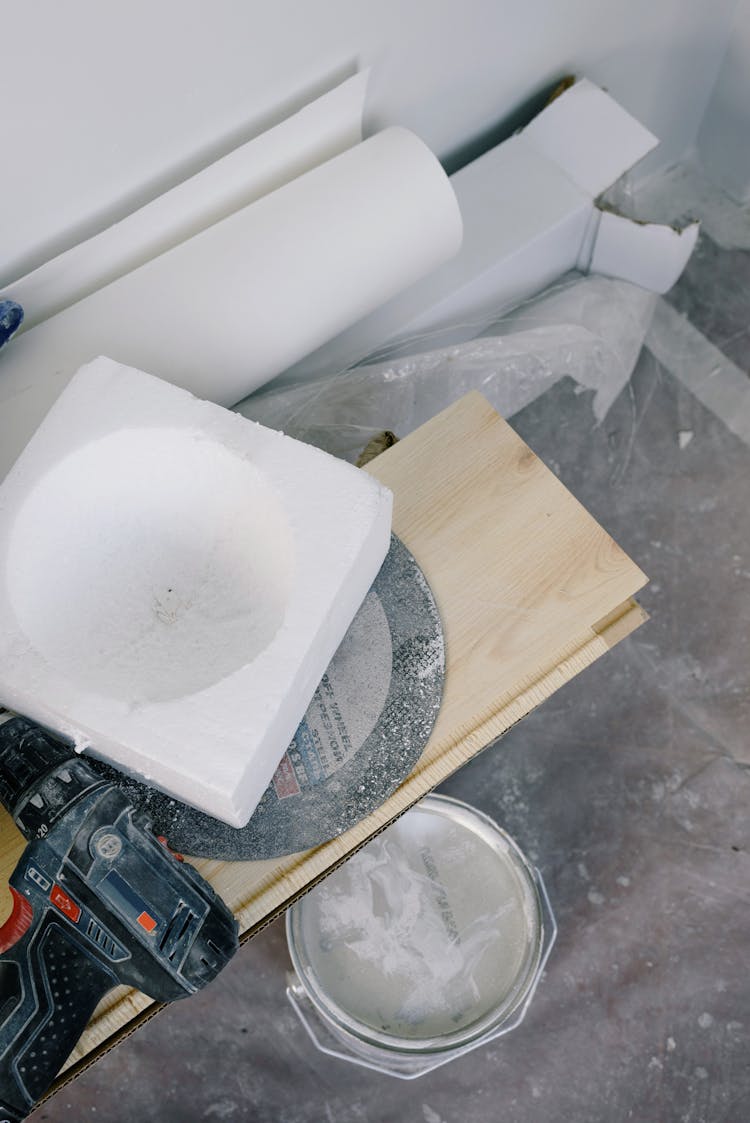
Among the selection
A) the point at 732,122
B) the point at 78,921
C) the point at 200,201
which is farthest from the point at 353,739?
the point at 732,122

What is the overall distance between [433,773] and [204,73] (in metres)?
0.82

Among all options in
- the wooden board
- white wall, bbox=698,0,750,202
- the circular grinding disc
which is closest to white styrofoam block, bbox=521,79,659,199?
white wall, bbox=698,0,750,202

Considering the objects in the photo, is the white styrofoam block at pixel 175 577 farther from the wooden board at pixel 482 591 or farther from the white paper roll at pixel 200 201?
the white paper roll at pixel 200 201

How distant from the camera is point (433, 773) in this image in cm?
104

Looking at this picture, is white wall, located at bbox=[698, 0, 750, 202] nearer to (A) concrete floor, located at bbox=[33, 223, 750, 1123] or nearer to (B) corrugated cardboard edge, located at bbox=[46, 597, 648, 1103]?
(A) concrete floor, located at bbox=[33, 223, 750, 1123]

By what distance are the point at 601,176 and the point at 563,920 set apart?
120 centimetres

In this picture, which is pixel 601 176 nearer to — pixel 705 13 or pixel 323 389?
pixel 705 13

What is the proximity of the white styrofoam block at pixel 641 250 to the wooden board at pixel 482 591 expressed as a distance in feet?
2.07

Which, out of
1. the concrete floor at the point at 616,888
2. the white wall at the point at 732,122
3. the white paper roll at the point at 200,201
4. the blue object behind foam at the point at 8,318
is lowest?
the concrete floor at the point at 616,888

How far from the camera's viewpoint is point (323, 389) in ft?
4.66

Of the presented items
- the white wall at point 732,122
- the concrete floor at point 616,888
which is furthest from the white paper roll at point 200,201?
the white wall at point 732,122

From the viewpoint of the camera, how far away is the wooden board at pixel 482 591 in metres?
1.02

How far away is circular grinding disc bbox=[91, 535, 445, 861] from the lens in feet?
3.30

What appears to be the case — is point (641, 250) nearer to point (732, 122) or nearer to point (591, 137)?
point (591, 137)
